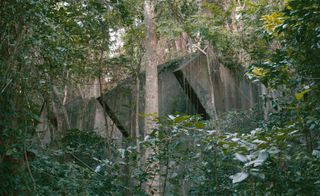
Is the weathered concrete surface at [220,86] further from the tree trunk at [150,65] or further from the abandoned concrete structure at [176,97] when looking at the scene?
the tree trunk at [150,65]

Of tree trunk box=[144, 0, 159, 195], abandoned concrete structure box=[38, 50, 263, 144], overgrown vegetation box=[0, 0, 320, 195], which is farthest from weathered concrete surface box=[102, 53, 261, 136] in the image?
overgrown vegetation box=[0, 0, 320, 195]

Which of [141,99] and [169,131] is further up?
[141,99]

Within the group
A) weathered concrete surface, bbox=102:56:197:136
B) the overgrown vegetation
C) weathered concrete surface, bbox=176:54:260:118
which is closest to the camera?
the overgrown vegetation

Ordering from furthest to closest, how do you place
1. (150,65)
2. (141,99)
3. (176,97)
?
(176,97), (141,99), (150,65)

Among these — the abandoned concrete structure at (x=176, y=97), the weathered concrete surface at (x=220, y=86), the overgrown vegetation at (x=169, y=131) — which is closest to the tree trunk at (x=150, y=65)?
the abandoned concrete structure at (x=176, y=97)

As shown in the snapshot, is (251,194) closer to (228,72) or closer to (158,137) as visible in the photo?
(158,137)

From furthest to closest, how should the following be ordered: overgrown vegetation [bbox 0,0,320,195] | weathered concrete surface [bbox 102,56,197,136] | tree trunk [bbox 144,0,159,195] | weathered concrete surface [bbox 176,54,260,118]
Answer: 1. weathered concrete surface [bbox 176,54,260,118]
2. weathered concrete surface [bbox 102,56,197,136]
3. tree trunk [bbox 144,0,159,195]
4. overgrown vegetation [bbox 0,0,320,195]

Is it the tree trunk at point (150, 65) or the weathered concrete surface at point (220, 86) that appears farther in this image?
the weathered concrete surface at point (220, 86)

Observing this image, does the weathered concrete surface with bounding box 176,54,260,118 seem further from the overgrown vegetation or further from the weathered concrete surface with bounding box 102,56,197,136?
the overgrown vegetation

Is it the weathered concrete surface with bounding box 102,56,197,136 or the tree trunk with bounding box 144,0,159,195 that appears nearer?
the tree trunk with bounding box 144,0,159,195

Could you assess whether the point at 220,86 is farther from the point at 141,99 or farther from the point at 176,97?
the point at 141,99

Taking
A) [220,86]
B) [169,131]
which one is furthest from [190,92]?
[169,131]

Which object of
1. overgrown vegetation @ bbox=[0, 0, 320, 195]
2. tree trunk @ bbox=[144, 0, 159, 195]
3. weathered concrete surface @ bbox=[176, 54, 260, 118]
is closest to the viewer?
overgrown vegetation @ bbox=[0, 0, 320, 195]

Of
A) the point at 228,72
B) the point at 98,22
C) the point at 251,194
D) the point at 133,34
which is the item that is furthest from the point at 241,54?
the point at 251,194
